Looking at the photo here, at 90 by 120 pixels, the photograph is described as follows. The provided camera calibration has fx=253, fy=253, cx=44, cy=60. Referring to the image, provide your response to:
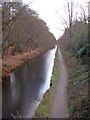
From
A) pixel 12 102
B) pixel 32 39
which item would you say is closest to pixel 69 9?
pixel 32 39

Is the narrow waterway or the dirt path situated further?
the narrow waterway

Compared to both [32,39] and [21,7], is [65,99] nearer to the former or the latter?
[21,7]

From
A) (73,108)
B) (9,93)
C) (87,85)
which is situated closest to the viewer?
(73,108)

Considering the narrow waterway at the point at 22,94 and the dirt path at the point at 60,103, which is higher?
the dirt path at the point at 60,103

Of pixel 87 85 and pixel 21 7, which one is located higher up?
pixel 21 7

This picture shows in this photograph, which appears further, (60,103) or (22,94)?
(22,94)

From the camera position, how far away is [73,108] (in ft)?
41.0

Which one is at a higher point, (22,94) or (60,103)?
(60,103)

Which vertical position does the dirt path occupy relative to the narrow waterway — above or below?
above

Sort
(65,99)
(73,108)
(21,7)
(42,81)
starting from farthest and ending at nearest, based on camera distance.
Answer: (21,7), (42,81), (65,99), (73,108)

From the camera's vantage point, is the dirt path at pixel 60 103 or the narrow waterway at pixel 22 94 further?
the narrow waterway at pixel 22 94

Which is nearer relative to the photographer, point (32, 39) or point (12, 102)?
point (12, 102)

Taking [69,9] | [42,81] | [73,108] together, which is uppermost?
[69,9]

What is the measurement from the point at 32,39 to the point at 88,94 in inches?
1699
